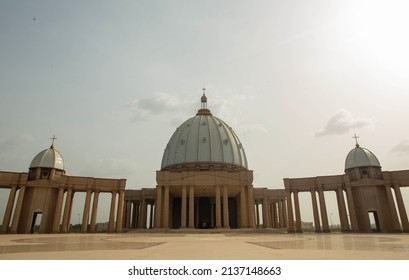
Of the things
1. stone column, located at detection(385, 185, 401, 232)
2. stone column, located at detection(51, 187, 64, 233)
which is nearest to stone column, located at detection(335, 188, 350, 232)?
stone column, located at detection(385, 185, 401, 232)

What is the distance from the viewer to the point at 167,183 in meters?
44.5

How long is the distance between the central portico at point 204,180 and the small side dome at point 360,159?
17527 millimetres

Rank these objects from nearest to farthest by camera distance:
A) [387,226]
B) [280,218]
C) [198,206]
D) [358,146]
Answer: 1. [387,226]
2. [358,146]
3. [198,206]
4. [280,218]

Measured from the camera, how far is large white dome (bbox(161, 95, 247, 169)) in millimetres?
55206

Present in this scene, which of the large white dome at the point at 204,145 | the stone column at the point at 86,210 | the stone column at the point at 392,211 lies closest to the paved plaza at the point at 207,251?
the stone column at the point at 86,210

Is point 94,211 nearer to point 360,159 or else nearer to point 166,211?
point 166,211

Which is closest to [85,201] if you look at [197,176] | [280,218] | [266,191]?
[197,176]

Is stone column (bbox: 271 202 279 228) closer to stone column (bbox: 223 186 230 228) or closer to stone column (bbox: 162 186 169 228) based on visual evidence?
stone column (bbox: 223 186 230 228)

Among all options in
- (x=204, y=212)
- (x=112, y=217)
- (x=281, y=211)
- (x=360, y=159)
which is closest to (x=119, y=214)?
(x=112, y=217)

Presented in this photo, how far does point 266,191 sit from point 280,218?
8.97m

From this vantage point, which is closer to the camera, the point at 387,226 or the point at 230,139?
the point at 387,226
